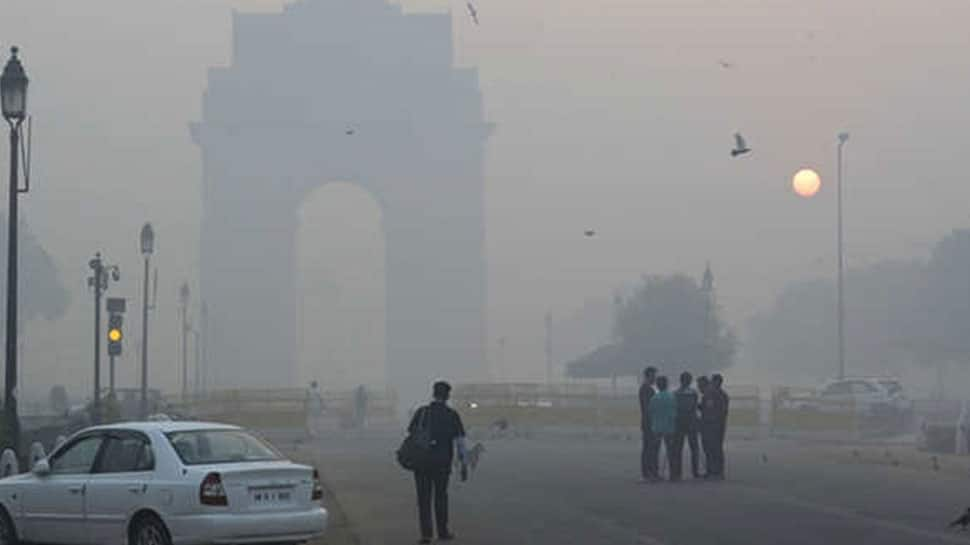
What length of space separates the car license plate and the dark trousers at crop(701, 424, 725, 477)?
13.4 m

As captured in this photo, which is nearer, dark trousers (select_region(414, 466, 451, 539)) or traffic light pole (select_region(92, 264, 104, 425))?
dark trousers (select_region(414, 466, 451, 539))

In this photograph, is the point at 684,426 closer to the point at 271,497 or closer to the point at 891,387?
the point at 271,497

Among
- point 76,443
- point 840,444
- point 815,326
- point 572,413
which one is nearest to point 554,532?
point 76,443

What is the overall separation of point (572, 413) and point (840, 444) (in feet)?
42.0

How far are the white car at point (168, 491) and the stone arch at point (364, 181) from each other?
7524 centimetres

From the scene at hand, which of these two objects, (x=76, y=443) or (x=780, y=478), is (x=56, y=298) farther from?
(x=76, y=443)

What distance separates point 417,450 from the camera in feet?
63.2

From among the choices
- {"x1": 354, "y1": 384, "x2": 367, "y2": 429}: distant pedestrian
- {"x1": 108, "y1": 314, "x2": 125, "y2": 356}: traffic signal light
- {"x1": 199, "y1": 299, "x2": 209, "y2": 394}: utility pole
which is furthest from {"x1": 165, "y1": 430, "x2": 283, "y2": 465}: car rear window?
{"x1": 199, "y1": 299, "x2": 209, "y2": 394}: utility pole

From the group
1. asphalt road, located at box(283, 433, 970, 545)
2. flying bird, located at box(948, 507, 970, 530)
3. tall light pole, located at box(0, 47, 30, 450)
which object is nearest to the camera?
flying bird, located at box(948, 507, 970, 530)

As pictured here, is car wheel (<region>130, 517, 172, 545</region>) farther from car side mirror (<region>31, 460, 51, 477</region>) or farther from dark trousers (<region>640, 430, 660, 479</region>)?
dark trousers (<region>640, 430, 660, 479</region>)

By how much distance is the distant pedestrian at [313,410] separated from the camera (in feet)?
189

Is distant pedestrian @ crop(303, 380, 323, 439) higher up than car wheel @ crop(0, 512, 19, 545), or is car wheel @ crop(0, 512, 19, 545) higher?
distant pedestrian @ crop(303, 380, 323, 439)

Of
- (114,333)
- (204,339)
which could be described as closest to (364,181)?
(204,339)

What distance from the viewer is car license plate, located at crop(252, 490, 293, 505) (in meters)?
16.7
